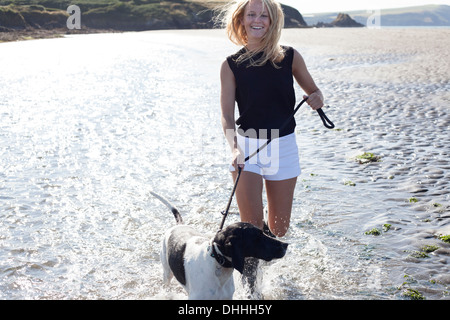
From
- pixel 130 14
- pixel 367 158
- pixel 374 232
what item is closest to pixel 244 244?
pixel 374 232

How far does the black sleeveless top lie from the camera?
4.75 m

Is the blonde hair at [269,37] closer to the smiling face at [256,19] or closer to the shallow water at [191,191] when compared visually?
the smiling face at [256,19]

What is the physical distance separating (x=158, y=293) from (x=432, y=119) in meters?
9.23

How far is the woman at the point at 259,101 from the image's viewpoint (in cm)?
476

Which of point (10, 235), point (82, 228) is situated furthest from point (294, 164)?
point (10, 235)

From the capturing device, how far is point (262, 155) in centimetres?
479

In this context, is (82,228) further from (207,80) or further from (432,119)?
(207,80)

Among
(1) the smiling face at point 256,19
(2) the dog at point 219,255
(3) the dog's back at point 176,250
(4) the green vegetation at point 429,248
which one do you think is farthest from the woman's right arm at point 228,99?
(4) the green vegetation at point 429,248

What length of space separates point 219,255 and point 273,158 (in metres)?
1.32

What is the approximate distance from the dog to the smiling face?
1925 millimetres

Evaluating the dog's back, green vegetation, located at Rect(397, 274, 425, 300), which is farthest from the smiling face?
green vegetation, located at Rect(397, 274, 425, 300)

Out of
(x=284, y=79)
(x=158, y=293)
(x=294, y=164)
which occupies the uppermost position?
(x=284, y=79)

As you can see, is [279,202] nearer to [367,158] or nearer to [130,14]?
[367,158]

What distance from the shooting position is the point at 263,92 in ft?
15.6
